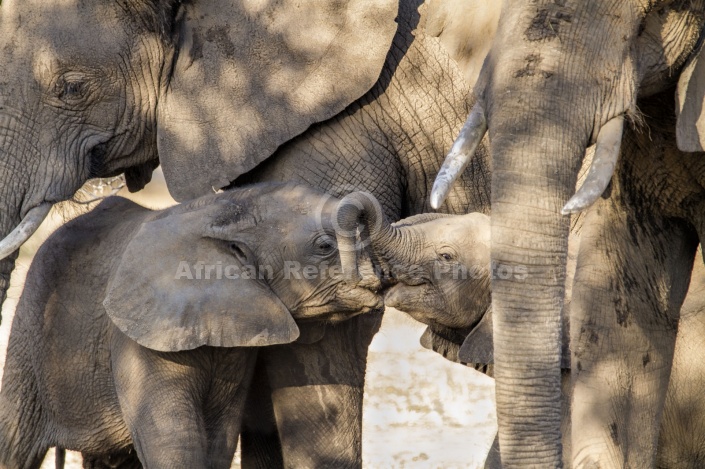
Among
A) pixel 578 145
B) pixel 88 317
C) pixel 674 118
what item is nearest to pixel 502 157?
pixel 578 145

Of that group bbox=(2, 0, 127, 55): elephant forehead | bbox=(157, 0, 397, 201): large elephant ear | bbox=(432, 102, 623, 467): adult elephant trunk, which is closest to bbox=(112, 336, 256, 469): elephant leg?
bbox=(157, 0, 397, 201): large elephant ear

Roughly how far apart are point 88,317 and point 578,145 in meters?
2.00

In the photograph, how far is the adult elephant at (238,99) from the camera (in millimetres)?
5531

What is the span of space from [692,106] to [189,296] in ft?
5.44

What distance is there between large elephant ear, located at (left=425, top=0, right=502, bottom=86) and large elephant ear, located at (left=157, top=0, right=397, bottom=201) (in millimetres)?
246

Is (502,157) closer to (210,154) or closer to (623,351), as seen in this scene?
(623,351)

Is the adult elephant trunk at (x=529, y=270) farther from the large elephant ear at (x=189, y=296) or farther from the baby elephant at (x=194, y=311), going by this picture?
the large elephant ear at (x=189, y=296)

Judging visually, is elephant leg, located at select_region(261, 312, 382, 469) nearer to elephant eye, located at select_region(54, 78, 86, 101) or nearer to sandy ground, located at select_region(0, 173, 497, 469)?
elephant eye, located at select_region(54, 78, 86, 101)

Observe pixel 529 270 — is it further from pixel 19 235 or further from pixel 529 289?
pixel 19 235

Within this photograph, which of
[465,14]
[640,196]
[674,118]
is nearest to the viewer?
[674,118]

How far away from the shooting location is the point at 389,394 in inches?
322

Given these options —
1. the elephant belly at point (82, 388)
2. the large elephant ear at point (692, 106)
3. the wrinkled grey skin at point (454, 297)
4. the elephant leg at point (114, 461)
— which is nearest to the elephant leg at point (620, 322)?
the wrinkled grey skin at point (454, 297)

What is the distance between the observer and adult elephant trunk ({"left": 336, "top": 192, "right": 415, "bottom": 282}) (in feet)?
15.6

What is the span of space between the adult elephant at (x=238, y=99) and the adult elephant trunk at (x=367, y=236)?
0.55 m
